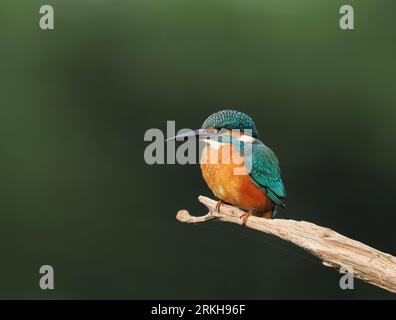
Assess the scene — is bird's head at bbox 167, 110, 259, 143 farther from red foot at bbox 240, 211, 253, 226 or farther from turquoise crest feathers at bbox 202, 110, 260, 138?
red foot at bbox 240, 211, 253, 226

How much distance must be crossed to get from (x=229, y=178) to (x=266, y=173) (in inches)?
7.0

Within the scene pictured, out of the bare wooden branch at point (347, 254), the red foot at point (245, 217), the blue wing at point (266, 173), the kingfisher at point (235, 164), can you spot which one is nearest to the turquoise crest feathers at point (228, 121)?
the kingfisher at point (235, 164)

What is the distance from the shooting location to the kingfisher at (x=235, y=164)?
264 cm

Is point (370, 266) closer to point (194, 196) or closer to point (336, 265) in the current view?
point (336, 265)

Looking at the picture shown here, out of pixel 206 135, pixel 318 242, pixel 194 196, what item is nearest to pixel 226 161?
pixel 206 135

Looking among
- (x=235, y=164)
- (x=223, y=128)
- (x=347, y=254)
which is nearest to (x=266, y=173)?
(x=235, y=164)

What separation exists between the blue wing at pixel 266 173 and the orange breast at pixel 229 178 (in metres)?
0.03

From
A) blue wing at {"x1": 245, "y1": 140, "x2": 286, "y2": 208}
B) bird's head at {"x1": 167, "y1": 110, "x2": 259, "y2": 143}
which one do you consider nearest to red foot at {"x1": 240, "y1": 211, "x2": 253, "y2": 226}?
blue wing at {"x1": 245, "y1": 140, "x2": 286, "y2": 208}

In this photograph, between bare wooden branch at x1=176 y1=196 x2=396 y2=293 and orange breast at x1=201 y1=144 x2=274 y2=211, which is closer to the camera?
bare wooden branch at x1=176 y1=196 x2=396 y2=293

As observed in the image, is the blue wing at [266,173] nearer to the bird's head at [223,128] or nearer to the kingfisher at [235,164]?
the kingfisher at [235,164]

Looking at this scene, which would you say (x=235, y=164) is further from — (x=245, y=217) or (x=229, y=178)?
(x=245, y=217)

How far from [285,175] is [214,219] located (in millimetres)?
2285

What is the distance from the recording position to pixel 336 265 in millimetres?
2463

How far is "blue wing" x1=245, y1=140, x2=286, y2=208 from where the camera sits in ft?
8.88
